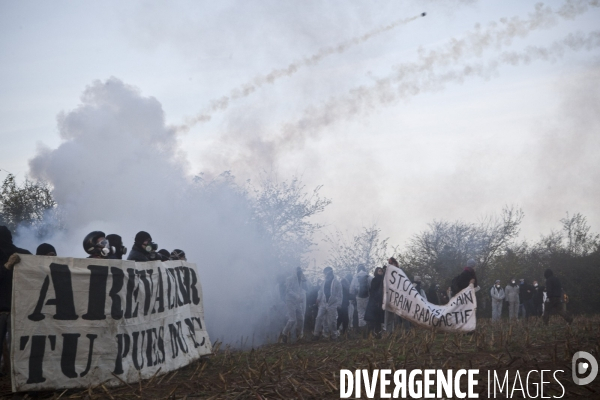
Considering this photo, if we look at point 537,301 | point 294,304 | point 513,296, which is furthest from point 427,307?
point 537,301

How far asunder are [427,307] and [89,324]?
9.72m

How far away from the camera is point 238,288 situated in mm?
24234

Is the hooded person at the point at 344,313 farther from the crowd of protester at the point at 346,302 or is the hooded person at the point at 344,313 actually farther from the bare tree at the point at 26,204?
the bare tree at the point at 26,204

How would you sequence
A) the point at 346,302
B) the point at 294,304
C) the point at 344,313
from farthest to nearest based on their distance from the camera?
1. the point at 346,302
2. the point at 344,313
3. the point at 294,304

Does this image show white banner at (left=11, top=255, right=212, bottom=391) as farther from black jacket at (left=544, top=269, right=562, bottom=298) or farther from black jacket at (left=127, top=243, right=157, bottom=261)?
black jacket at (left=544, top=269, right=562, bottom=298)

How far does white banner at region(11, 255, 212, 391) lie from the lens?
7836 millimetres

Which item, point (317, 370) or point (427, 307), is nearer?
point (317, 370)

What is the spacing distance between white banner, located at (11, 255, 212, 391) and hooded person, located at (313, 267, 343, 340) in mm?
8999

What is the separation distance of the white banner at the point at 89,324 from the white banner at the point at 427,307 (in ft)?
23.5

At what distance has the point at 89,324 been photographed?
853 cm

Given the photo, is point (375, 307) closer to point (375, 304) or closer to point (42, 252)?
point (375, 304)

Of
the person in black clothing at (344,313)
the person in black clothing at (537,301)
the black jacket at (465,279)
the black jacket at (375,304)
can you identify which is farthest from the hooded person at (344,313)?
the person in black clothing at (537,301)

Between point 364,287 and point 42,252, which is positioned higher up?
point 364,287

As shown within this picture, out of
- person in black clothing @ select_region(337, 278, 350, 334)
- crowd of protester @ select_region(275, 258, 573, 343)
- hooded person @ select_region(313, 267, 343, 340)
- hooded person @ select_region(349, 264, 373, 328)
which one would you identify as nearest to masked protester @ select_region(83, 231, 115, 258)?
crowd of protester @ select_region(275, 258, 573, 343)
